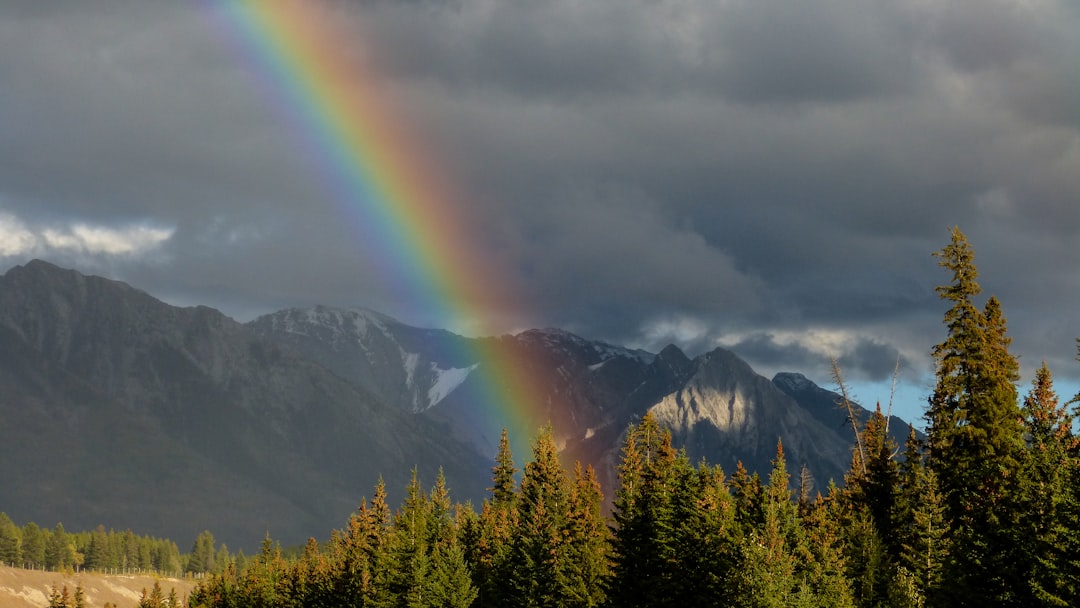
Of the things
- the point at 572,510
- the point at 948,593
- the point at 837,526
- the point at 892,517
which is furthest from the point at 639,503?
the point at 948,593

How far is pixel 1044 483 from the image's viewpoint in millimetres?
49844

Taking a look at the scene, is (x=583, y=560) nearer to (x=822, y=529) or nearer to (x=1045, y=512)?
(x=822, y=529)

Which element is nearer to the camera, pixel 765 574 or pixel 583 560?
pixel 765 574

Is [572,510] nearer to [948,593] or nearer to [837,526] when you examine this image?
[837,526]

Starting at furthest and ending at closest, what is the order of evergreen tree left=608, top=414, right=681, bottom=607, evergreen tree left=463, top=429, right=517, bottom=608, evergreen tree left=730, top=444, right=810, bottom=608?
evergreen tree left=463, top=429, right=517, bottom=608
evergreen tree left=608, top=414, right=681, bottom=607
evergreen tree left=730, top=444, right=810, bottom=608

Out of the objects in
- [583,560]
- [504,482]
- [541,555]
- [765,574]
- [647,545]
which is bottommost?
[765,574]

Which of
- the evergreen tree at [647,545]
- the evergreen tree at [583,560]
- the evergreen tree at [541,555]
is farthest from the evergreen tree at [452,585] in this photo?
the evergreen tree at [647,545]

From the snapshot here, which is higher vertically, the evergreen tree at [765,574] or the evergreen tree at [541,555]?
the evergreen tree at [541,555]

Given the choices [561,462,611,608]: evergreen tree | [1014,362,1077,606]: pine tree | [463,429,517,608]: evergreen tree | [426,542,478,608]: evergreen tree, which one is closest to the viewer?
[1014,362,1077,606]: pine tree

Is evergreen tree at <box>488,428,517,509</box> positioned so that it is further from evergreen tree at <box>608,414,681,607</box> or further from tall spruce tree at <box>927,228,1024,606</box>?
tall spruce tree at <box>927,228,1024,606</box>

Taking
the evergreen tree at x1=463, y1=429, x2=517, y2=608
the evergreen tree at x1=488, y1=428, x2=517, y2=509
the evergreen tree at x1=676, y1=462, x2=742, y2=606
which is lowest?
the evergreen tree at x1=676, y1=462, x2=742, y2=606

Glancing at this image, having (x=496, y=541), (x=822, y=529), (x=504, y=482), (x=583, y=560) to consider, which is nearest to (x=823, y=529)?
(x=822, y=529)

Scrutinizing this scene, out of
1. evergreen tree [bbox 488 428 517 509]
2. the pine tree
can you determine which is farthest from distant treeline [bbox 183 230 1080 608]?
evergreen tree [bbox 488 428 517 509]

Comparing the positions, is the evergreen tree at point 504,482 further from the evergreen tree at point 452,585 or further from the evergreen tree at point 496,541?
the evergreen tree at point 452,585
